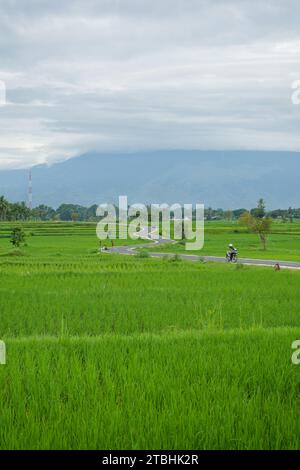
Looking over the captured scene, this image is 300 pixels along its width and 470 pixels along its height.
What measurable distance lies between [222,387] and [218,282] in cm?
1218

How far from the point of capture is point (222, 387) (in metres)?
4.82

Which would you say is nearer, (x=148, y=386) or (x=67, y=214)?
(x=148, y=386)

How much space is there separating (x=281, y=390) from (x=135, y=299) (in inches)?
310

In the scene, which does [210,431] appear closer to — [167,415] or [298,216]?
[167,415]

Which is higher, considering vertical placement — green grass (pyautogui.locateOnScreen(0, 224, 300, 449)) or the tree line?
the tree line

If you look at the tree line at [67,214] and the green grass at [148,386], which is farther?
the tree line at [67,214]

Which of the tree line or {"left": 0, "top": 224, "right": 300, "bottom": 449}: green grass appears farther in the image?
the tree line

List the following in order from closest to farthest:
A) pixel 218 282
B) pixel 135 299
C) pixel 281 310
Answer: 1. pixel 281 310
2. pixel 135 299
3. pixel 218 282

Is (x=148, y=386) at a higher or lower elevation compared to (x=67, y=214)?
lower

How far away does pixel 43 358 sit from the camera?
19.0 feet

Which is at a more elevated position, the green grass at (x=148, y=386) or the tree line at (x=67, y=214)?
the tree line at (x=67, y=214)
